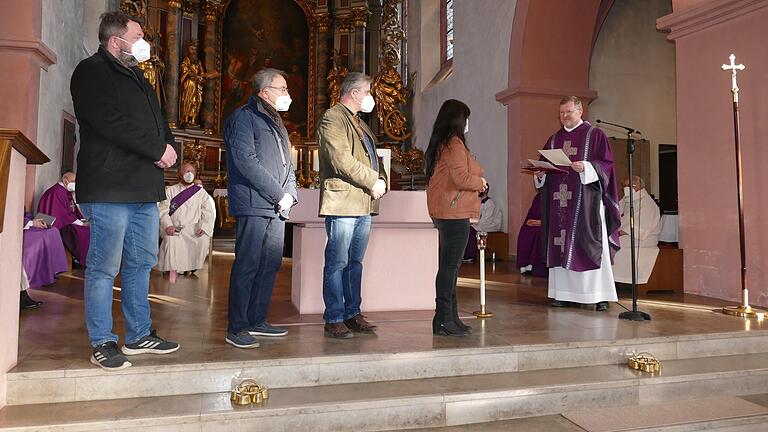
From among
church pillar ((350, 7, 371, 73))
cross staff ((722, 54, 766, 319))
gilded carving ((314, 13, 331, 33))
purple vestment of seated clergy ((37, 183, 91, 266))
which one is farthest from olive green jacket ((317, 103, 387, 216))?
gilded carving ((314, 13, 331, 33))

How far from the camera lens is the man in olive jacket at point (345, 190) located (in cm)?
352

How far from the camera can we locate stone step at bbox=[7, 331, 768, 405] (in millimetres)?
2768

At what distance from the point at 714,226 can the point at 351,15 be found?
40.0 feet

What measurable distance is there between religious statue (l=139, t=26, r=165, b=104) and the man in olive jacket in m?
9.84

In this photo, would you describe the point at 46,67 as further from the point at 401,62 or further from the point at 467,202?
the point at 401,62

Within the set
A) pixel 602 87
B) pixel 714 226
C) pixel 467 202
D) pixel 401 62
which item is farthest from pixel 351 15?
pixel 467 202

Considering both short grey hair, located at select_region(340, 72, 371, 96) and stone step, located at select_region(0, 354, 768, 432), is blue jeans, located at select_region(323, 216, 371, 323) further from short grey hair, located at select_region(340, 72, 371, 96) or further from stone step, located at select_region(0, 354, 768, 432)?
short grey hair, located at select_region(340, 72, 371, 96)

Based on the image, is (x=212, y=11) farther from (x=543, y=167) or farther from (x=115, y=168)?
(x=115, y=168)

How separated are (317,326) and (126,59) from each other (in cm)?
206

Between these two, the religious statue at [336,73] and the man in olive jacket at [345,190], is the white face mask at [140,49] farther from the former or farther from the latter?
the religious statue at [336,73]

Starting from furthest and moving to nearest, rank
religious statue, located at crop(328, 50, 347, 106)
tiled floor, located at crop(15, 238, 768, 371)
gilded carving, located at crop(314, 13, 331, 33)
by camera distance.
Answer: gilded carving, located at crop(314, 13, 331, 33) → religious statue, located at crop(328, 50, 347, 106) → tiled floor, located at crop(15, 238, 768, 371)

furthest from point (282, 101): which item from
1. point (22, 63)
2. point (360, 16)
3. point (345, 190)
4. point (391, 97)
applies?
point (360, 16)

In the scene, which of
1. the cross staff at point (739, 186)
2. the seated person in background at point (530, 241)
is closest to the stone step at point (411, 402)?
the cross staff at point (739, 186)

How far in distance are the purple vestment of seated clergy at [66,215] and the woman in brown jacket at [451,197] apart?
17.6ft
